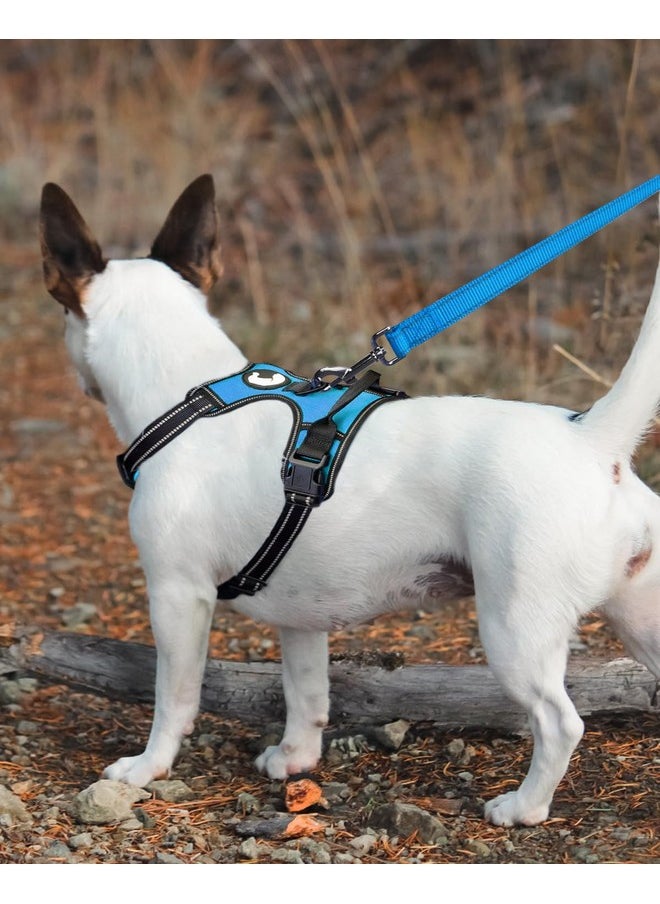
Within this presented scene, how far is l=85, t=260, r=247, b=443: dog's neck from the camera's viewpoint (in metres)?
3.19

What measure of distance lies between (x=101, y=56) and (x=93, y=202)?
165cm

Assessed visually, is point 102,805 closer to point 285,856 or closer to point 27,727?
point 285,856

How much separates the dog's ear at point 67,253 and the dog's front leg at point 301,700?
109 centimetres

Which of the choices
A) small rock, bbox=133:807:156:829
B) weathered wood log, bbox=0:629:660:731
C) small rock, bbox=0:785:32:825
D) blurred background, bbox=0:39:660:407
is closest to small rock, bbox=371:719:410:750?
weathered wood log, bbox=0:629:660:731

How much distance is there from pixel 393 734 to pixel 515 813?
51cm

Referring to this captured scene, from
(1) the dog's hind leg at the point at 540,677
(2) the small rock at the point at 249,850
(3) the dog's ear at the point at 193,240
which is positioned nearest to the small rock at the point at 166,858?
(2) the small rock at the point at 249,850

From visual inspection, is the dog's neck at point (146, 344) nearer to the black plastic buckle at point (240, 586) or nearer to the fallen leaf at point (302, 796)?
the black plastic buckle at point (240, 586)

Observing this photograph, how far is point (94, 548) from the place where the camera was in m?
5.03

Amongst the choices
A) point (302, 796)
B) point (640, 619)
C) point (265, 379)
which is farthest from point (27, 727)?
point (640, 619)

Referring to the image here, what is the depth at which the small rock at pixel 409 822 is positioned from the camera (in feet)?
9.39

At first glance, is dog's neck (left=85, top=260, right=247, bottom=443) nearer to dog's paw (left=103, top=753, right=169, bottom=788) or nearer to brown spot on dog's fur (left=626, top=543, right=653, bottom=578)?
dog's paw (left=103, top=753, right=169, bottom=788)

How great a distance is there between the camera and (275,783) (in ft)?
10.7

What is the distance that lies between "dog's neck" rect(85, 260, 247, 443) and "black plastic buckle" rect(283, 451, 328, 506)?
475 mm

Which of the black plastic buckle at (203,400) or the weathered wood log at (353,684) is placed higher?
the black plastic buckle at (203,400)
